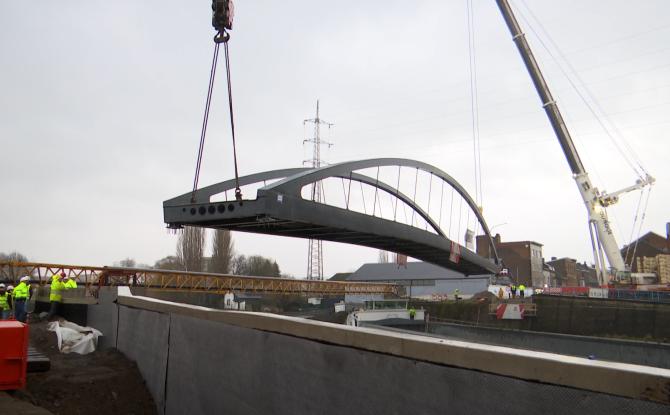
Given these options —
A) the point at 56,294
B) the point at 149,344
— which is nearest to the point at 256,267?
the point at 56,294

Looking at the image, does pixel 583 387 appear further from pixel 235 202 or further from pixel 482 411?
pixel 235 202

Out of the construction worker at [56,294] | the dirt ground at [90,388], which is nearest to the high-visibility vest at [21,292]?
the construction worker at [56,294]

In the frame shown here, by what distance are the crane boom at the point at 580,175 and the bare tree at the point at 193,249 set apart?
49.8 metres

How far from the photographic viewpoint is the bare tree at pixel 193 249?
7056 centimetres

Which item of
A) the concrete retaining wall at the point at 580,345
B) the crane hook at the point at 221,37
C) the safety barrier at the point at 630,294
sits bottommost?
the concrete retaining wall at the point at 580,345

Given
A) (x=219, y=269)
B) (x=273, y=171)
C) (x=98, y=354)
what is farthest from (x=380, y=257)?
(x=98, y=354)

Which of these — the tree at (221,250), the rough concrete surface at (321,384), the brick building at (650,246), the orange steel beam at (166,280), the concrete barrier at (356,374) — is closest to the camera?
the concrete barrier at (356,374)

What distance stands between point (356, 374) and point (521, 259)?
262ft

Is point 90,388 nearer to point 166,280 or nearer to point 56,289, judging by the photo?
point 56,289

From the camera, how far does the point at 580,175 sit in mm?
35875

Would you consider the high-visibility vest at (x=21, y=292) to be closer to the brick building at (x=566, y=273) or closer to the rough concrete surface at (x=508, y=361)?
the rough concrete surface at (x=508, y=361)

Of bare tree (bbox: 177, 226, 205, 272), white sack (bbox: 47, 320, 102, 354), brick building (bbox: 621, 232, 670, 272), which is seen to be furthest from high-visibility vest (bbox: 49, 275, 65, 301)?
brick building (bbox: 621, 232, 670, 272)

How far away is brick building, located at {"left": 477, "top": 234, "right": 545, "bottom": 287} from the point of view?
77.5 m

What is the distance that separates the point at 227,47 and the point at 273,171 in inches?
353
